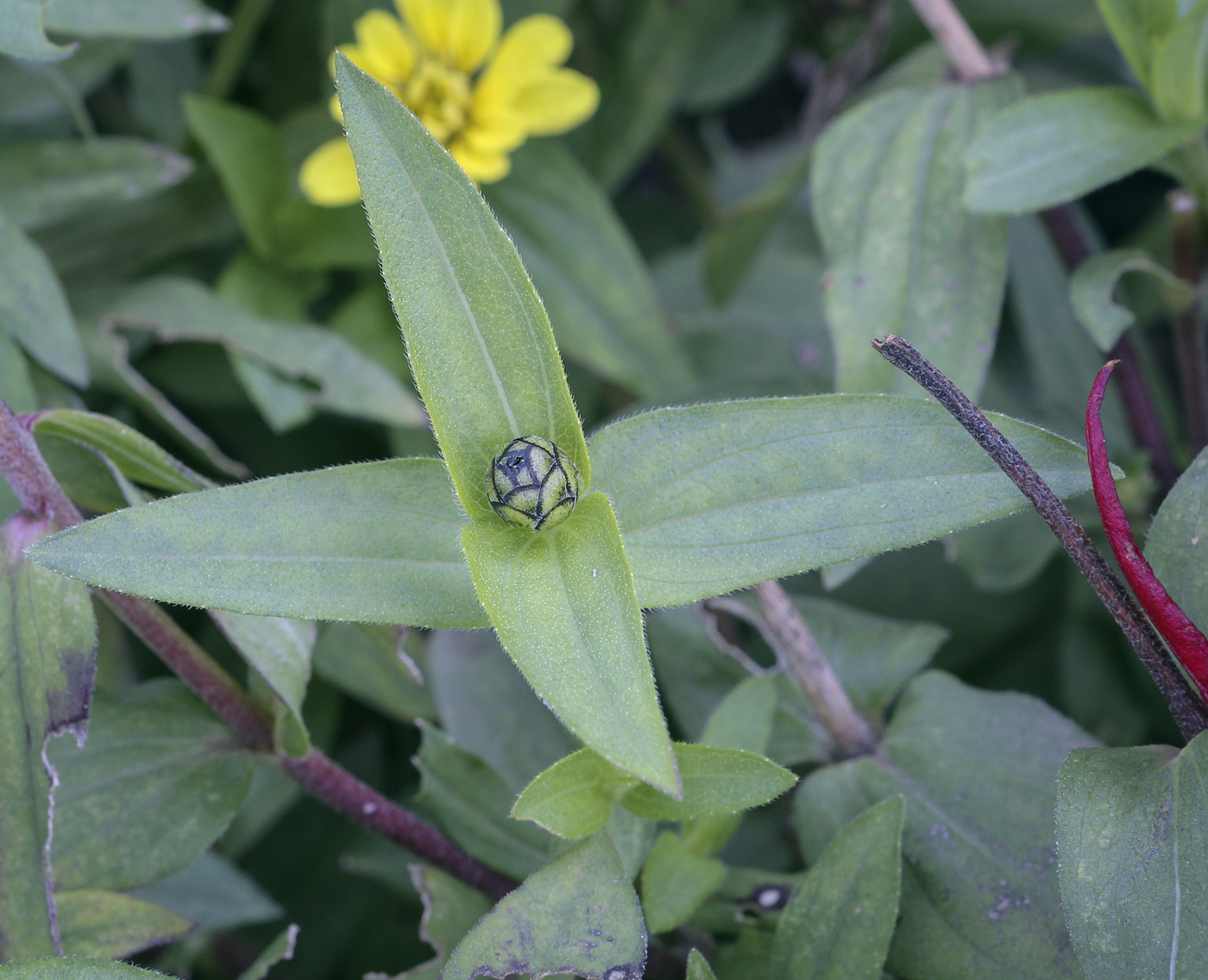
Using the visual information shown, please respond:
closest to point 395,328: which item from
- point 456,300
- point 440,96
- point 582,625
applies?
point 440,96

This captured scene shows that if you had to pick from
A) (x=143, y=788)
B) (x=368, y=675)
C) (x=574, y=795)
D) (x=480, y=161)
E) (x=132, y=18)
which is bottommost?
(x=368, y=675)

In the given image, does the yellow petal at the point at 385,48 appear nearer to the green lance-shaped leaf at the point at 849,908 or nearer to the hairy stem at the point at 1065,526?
the hairy stem at the point at 1065,526

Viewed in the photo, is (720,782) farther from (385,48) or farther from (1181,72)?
(385,48)

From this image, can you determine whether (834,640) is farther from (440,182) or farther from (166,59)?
(166,59)

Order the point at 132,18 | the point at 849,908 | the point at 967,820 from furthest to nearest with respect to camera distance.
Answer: the point at 132,18, the point at 967,820, the point at 849,908

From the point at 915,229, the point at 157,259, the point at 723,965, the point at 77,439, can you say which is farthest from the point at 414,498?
the point at 157,259

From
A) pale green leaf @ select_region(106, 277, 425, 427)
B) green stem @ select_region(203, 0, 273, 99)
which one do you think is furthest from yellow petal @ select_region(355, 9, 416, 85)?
pale green leaf @ select_region(106, 277, 425, 427)

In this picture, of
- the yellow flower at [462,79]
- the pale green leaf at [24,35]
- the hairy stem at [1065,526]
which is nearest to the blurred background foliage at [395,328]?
the yellow flower at [462,79]

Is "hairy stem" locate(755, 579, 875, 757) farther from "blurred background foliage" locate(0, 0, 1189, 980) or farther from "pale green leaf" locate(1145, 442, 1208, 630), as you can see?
"pale green leaf" locate(1145, 442, 1208, 630)
